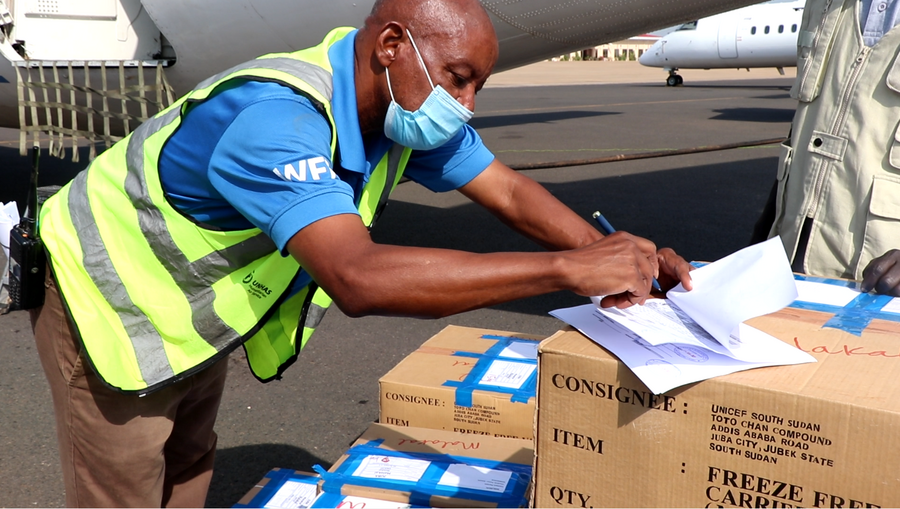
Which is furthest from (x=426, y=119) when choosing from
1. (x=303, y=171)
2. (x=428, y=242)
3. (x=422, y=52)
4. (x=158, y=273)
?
(x=428, y=242)

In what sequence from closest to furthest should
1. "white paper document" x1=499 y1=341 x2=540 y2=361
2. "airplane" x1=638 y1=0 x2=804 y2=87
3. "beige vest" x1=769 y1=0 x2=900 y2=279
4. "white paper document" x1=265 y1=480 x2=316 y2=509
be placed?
"white paper document" x1=265 y1=480 x2=316 y2=509
"white paper document" x1=499 y1=341 x2=540 y2=361
"beige vest" x1=769 y1=0 x2=900 y2=279
"airplane" x1=638 y1=0 x2=804 y2=87

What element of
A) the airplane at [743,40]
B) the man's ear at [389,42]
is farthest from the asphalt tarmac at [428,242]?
the airplane at [743,40]

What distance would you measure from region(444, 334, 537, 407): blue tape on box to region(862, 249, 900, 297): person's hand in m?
0.79

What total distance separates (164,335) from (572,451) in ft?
2.73

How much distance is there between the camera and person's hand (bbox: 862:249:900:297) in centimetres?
174

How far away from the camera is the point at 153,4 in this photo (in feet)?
16.9

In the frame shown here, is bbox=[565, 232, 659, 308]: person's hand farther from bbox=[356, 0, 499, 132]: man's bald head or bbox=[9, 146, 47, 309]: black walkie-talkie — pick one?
bbox=[9, 146, 47, 309]: black walkie-talkie

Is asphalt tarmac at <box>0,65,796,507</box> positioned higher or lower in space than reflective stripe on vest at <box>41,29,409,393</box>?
lower

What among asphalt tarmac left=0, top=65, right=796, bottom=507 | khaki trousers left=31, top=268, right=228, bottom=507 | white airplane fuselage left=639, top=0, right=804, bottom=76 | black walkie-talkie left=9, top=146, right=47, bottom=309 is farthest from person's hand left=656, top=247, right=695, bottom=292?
white airplane fuselage left=639, top=0, right=804, bottom=76

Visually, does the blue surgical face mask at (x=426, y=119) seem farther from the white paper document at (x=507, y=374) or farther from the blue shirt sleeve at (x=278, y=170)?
the white paper document at (x=507, y=374)

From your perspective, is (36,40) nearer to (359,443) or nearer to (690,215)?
(359,443)

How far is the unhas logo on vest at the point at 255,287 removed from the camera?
159 centimetres

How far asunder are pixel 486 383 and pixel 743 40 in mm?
19450

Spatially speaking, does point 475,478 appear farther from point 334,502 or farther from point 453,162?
point 453,162
